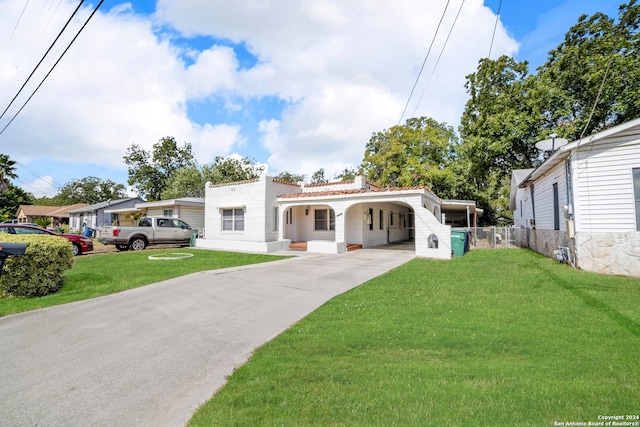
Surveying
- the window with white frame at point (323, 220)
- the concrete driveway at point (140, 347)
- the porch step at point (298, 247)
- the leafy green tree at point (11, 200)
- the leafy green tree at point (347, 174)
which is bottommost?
the concrete driveway at point (140, 347)

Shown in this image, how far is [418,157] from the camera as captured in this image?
31.7m

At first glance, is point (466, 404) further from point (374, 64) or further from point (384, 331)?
point (374, 64)

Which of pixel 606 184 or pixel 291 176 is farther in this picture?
pixel 291 176

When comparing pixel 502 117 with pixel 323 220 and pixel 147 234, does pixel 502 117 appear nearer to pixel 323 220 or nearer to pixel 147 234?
pixel 323 220

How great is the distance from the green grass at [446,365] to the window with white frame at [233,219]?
13.3 meters

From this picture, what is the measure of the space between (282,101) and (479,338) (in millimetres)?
15604

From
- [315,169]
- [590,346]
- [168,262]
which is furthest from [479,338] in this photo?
[315,169]

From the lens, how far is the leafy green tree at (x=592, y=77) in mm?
20328

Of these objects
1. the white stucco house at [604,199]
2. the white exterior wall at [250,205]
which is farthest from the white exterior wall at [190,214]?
the white stucco house at [604,199]

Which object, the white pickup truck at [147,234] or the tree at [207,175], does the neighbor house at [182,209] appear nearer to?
the white pickup truck at [147,234]

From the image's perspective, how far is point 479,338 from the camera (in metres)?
4.26

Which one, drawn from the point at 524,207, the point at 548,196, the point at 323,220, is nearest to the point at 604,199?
the point at 548,196

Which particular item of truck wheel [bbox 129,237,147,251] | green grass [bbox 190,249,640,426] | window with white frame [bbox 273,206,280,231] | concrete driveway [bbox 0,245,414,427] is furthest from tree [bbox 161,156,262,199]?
green grass [bbox 190,249,640,426]

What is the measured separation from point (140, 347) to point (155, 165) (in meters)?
47.4
